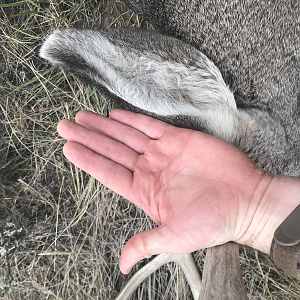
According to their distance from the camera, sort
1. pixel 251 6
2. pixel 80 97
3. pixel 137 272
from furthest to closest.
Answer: pixel 80 97, pixel 137 272, pixel 251 6

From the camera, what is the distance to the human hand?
149cm

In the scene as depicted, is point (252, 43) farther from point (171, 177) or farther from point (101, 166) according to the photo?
point (101, 166)

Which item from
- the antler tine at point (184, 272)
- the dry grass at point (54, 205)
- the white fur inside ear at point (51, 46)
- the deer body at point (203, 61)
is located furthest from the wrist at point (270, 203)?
the white fur inside ear at point (51, 46)

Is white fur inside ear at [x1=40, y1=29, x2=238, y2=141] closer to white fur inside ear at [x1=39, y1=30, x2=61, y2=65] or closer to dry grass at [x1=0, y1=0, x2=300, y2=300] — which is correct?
white fur inside ear at [x1=39, y1=30, x2=61, y2=65]

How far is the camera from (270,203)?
1.58 metres

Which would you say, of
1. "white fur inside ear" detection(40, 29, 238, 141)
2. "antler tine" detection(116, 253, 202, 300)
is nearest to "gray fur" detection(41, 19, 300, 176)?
"white fur inside ear" detection(40, 29, 238, 141)

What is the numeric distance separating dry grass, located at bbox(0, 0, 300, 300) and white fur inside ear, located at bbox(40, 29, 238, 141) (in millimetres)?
520

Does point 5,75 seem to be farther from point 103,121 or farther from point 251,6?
point 251,6

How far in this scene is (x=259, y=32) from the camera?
147 cm

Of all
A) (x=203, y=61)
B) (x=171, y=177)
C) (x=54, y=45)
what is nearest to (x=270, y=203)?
(x=171, y=177)

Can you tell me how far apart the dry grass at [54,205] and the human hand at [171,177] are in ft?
1.21

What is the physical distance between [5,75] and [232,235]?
3.27ft

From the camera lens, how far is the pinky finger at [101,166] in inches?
63.2

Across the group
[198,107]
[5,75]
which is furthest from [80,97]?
[198,107]
